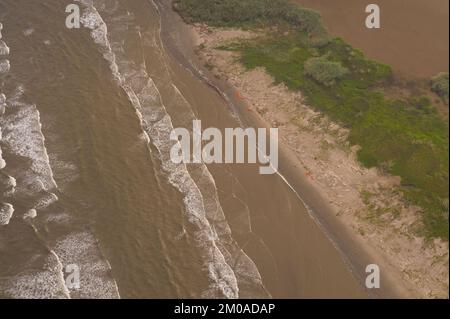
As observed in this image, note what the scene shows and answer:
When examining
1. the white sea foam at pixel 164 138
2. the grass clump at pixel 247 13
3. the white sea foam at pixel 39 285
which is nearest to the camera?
the white sea foam at pixel 39 285

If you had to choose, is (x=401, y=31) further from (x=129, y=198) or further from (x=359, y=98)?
(x=129, y=198)

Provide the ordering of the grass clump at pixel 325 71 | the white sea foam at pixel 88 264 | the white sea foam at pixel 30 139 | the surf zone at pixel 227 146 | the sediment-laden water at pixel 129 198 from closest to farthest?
the white sea foam at pixel 88 264 < the sediment-laden water at pixel 129 198 < the white sea foam at pixel 30 139 < the surf zone at pixel 227 146 < the grass clump at pixel 325 71

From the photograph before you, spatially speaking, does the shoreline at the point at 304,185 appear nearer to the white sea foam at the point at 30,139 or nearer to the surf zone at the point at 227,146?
A: the surf zone at the point at 227,146

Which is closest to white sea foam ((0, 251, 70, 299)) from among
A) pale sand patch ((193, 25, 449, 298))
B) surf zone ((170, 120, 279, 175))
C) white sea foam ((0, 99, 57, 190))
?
white sea foam ((0, 99, 57, 190))

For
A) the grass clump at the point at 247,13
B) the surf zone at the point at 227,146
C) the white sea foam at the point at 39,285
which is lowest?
the white sea foam at the point at 39,285

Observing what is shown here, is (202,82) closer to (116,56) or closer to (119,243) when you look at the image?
(116,56)

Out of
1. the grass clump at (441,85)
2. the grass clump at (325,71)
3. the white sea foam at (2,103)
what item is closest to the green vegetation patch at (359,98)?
the grass clump at (325,71)
